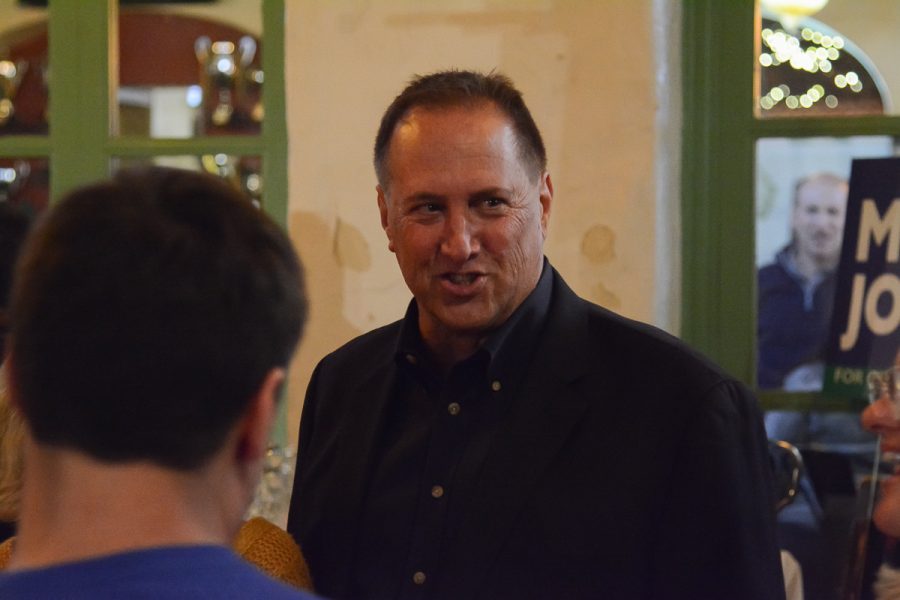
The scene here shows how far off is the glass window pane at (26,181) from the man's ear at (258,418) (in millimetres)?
2081

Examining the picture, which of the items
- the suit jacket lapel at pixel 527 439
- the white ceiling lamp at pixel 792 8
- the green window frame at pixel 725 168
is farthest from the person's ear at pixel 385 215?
the white ceiling lamp at pixel 792 8

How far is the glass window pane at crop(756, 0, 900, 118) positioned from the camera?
2.48 meters

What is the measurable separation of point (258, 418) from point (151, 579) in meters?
0.15

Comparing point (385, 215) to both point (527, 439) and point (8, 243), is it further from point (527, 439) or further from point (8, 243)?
point (8, 243)

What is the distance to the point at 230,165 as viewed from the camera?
108 inches

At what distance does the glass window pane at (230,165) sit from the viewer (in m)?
2.72

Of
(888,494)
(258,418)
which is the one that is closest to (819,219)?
(888,494)

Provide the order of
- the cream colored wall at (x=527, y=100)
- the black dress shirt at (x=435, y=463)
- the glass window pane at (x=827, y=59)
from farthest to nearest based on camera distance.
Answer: the glass window pane at (x=827, y=59) < the cream colored wall at (x=527, y=100) < the black dress shirt at (x=435, y=463)

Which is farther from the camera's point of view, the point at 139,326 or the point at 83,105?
the point at 83,105

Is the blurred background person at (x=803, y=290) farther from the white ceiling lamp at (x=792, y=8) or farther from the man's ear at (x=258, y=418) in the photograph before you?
the man's ear at (x=258, y=418)

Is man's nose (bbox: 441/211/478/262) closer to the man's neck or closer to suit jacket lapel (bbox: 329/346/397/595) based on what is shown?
suit jacket lapel (bbox: 329/346/397/595)

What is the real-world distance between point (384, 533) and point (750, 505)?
1.56ft

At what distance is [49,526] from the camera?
853 millimetres

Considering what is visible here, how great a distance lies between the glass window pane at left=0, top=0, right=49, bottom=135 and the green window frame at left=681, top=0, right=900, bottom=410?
1.44 m
